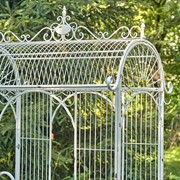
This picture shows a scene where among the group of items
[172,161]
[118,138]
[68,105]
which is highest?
[68,105]

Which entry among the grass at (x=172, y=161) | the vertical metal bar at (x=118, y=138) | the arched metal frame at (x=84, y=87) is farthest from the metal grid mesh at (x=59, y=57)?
the grass at (x=172, y=161)

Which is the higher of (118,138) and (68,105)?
(68,105)

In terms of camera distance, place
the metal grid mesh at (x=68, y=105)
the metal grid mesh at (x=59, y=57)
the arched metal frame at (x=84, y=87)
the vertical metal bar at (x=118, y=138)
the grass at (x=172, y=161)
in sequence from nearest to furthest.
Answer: the vertical metal bar at (x=118, y=138) < the arched metal frame at (x=84, y=87) < the metal grid mesh at (x=59, y=57) < the metal grid mesh at (x=68, y=105) < the grass at (x=172, y=161)

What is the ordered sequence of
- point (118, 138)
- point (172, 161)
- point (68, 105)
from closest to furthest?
1. point (118, 138)
2. point (68, 105)
3. point (172, 161)

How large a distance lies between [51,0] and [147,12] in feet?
5.95

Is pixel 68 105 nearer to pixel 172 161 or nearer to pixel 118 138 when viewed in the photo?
pixel 118 138

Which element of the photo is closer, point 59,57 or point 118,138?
point 118,138

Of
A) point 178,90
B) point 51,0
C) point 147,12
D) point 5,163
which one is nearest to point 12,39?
point 51,0

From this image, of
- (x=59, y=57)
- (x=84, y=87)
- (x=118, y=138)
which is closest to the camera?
(x=118, y=138)

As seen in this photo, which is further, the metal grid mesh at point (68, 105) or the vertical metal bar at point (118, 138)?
the metal grid mesh at point (68, 105)

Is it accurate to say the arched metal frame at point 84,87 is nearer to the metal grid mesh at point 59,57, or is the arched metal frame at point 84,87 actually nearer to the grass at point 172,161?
the metal grid mesh at point 59,57

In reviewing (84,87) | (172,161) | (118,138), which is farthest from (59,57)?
(172,161)

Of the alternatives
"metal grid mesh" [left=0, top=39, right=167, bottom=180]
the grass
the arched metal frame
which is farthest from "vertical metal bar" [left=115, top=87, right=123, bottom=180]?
the grass

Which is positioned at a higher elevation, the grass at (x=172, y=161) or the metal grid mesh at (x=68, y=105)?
the metal grid mesh at (x=68, y=105)
